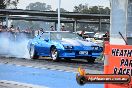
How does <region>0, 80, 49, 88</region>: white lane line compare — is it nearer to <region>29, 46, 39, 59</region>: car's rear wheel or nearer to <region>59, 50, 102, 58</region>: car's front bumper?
<region>59, 50, 102, 58</region>: car's front bumper

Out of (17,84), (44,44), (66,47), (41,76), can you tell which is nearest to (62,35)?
(44,44)

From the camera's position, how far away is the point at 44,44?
741 inches

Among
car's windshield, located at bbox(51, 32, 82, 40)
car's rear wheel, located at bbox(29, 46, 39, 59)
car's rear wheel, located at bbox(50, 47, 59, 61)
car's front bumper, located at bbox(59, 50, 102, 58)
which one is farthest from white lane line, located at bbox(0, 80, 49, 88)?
car's rear wheel, located at bbox(29, 46, 39, 59)

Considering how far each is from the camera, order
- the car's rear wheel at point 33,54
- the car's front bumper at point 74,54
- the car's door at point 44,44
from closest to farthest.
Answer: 1. the car's front bumper at point 74,54
2. the car's door at point 44,44
3. the car's rear wheel at point 33,54

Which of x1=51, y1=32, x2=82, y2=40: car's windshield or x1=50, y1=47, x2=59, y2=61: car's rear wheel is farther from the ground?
x1=51, y1=32, x2=82, y2=40: car's windshield

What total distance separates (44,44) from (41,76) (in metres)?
6.36

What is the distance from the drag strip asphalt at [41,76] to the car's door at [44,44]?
3496 mm

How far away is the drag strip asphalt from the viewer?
35.6ft

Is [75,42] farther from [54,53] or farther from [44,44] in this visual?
[44,44]

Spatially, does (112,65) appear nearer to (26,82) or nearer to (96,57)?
(26,82)

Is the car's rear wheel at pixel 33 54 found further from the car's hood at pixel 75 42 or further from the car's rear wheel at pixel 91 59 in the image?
the car's rear wheel at pixel 91 59

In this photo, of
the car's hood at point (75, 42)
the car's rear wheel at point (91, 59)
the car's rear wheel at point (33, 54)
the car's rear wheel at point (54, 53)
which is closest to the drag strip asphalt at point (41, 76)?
the car's rear wheel at point (54, 53)

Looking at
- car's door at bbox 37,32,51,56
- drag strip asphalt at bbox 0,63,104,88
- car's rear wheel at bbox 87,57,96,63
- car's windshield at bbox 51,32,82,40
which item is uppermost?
car's windshield at bbox 51,32,82,40

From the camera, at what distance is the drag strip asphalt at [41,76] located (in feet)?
35.6
